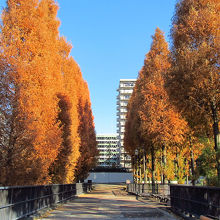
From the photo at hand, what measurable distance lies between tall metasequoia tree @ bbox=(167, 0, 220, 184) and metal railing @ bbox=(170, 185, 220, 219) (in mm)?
1431

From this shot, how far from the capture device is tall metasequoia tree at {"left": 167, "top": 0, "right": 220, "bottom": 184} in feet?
39.2

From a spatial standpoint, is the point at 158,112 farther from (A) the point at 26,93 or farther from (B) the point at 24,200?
(B) the point at 24,200

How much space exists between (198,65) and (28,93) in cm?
748

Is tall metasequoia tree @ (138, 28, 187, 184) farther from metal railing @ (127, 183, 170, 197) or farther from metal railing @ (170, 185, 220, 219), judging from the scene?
metal railing @ (170, 185, 220, 219)

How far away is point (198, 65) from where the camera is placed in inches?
476

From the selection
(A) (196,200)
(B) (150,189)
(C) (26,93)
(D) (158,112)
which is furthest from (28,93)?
(B) (150,189)

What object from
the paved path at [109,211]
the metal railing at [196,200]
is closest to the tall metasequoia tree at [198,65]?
the metal railing at [196,200]

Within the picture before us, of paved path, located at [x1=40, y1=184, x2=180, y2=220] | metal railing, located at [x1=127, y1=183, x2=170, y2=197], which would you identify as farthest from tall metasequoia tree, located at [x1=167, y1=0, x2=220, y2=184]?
metal railing, located at [x1=127, y1=183, x2=170, y2=197]

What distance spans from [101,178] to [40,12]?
69.4m

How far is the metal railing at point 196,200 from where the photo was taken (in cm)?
877

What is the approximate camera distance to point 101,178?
82688 millimetres

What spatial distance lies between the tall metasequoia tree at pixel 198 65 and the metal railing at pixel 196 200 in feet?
4.69

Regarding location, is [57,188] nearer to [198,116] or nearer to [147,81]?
[198,116]

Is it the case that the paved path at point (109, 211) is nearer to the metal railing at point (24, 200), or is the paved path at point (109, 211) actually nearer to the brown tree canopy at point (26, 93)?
the metal railing at point (24, 200)
